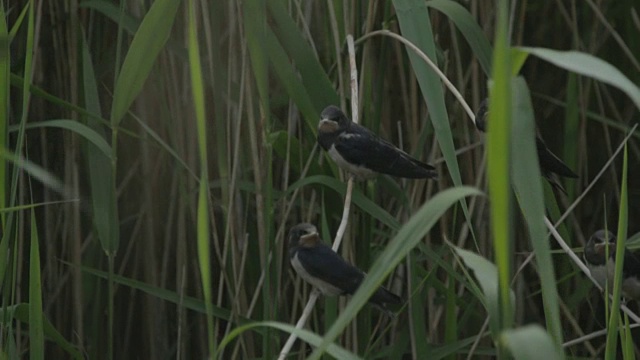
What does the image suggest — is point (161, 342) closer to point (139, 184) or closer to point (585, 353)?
point (139, 184)

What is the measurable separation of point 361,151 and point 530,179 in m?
0.80

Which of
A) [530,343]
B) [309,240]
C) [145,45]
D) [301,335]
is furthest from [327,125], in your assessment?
[530,343]

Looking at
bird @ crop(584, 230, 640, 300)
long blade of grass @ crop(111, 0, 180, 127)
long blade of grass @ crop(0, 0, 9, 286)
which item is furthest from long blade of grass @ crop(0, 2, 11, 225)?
bird @ crop(584, 230, 640, 300)

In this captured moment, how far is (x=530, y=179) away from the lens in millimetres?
1021

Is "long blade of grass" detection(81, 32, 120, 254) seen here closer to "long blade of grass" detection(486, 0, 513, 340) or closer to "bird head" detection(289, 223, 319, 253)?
"bird head" detection(289, 223, 319, 253)

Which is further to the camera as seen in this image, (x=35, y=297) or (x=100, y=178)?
(x=100, y=178)

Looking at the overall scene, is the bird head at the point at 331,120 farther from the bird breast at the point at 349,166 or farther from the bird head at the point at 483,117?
the bird head at the point at 483,117

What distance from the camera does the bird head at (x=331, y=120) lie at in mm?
1788

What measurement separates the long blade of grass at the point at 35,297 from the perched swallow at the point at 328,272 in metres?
0.48

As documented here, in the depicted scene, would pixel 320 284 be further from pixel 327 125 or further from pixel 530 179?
pixel 530 179

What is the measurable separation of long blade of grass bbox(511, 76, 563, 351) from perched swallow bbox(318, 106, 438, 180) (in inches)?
30.4

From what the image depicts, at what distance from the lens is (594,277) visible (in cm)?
189

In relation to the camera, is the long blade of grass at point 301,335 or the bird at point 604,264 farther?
the bird at point 604,264

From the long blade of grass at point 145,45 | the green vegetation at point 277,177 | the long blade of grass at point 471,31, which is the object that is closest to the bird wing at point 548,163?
the green vegetation at point 277,177
